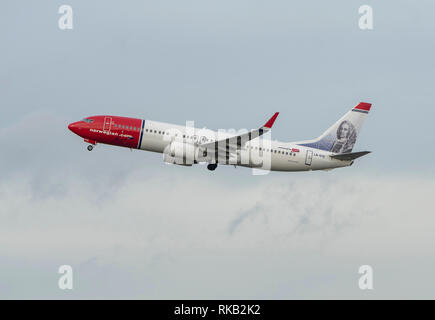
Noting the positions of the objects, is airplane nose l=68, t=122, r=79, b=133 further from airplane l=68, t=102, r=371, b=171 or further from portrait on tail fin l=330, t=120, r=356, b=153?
portrait on tail fin l=330, t=120, r=356, b=153

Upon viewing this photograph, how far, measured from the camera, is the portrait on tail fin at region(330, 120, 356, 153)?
115938 millimetres

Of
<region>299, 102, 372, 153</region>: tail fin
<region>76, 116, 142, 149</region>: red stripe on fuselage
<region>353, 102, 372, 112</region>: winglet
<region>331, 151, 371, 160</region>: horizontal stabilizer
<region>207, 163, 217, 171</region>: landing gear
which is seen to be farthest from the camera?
<region>353, 102, 372, 112</region>: winglet

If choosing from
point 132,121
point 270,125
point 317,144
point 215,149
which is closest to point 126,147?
point 132,121

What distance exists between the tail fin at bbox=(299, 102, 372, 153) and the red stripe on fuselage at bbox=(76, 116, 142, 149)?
74.9 feet

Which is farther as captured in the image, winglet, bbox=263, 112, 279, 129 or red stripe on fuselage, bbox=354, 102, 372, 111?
red stripe on fuselage, bbox=354, 102, 372, 111

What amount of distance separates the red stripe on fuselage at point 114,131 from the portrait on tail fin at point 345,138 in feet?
88.7

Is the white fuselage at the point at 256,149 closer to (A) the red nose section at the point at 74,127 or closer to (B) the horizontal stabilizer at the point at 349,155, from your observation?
(B) the horizontal stabilizer at the point at 349,155

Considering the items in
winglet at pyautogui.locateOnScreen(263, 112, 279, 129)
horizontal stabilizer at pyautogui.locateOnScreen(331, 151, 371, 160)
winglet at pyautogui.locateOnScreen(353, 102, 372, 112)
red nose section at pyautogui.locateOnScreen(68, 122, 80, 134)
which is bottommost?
horizontal stabilizer at pyautogui.locateOnScreen(331, 151, 371, 160)

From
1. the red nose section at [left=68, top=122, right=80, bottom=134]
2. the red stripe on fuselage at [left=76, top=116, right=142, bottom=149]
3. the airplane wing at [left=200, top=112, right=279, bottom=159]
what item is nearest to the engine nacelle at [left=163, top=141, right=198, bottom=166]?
the airplane wing at [left=200, top=112, right=279, bottom=159]

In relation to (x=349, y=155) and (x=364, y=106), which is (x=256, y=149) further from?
(x=364, y=106)

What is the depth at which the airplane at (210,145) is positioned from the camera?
107m

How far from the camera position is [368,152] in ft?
358

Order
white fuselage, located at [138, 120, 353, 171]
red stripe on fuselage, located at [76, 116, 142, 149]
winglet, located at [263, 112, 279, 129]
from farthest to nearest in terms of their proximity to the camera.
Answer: white fuselage, located at [138, 120, 353, 171], red stripe on fuselage, located at [76, 116, 142, 149], winglet, located at [263, 112, 279, 129]

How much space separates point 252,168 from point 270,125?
11.3 m
